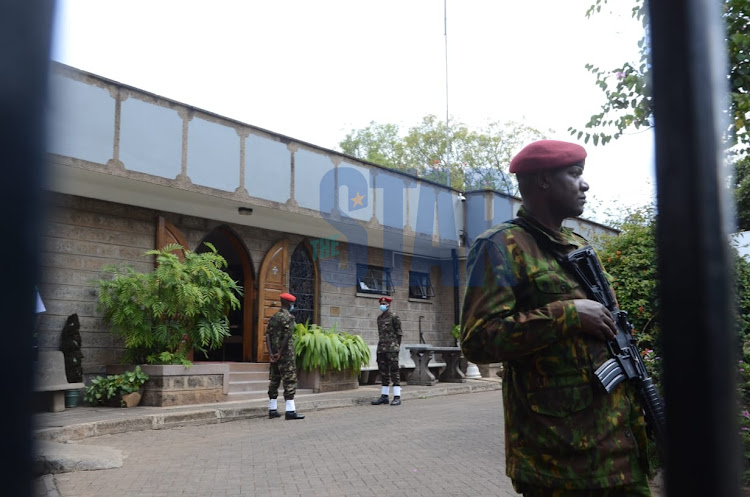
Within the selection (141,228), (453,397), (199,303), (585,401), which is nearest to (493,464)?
(585,401)

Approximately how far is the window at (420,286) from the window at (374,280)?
0.97 meters

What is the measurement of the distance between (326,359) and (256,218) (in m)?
3.35

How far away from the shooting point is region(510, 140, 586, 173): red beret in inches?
92.7

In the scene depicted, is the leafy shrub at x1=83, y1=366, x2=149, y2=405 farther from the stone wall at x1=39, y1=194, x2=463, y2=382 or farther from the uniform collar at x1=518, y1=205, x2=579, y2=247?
the uniform collar at x1=518, y1=205, x2=579, y2=247

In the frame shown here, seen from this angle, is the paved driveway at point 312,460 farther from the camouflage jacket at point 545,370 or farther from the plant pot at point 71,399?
the camouflage jacket at point 545,370

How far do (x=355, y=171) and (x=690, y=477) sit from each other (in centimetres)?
1560

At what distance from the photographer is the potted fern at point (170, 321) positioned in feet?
37.4

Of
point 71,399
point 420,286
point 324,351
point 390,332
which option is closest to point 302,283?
point 324,351

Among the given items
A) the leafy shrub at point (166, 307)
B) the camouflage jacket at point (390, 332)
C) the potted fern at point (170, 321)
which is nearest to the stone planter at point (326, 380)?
the camouflage jacket at point (390, 332)

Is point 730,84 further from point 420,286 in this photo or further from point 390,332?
point 420,286

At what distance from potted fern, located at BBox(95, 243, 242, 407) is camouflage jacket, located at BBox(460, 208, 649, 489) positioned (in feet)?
31.9

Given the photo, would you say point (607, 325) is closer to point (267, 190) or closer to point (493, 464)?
point (493, 464)

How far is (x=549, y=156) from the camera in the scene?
237cm

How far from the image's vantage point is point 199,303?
11.7 m
